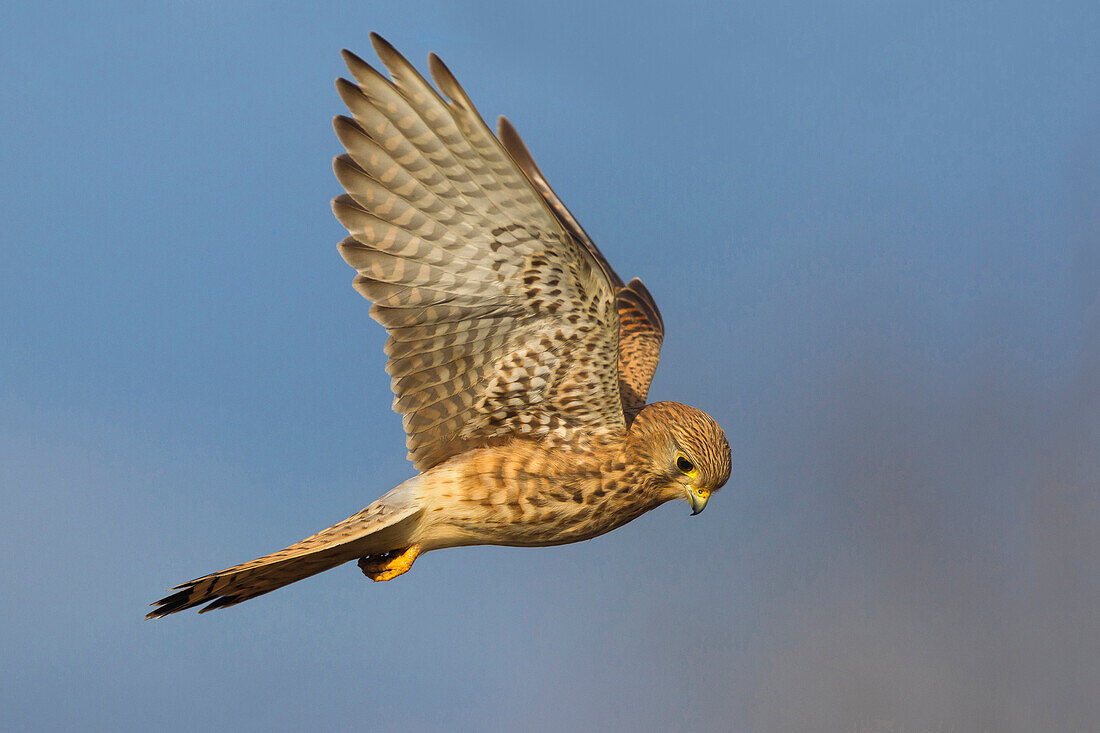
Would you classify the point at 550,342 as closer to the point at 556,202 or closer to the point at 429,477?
the point at 429,477

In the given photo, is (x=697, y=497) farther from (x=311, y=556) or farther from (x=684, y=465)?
(x=311, y=556)

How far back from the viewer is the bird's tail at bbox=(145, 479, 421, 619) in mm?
4129

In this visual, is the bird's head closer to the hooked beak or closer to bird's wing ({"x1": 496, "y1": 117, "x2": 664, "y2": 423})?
the hooked beak

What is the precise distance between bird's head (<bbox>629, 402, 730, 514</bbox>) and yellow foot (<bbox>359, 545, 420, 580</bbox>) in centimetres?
123

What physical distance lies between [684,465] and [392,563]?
5.04ft

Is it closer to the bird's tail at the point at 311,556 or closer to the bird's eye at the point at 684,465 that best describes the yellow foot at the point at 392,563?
the bird's tail at the point at 311,556

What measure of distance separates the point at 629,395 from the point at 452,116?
2.30 m

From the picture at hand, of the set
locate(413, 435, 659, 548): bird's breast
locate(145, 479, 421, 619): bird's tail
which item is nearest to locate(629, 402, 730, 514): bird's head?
locate(413, 435, 659, 548): bird's breast

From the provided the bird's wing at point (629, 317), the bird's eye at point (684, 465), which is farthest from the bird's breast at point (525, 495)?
the bird's wing at point (629, 317)

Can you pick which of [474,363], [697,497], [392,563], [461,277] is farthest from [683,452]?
[392,563]

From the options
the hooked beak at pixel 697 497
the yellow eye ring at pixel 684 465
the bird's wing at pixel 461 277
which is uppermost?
the bird's wing at pixel 461 277

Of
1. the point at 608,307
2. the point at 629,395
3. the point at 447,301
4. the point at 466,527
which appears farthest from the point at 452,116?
the point at 629,395

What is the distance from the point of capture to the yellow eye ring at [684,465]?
460 cm

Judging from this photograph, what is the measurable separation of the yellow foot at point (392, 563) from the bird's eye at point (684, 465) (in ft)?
4.48
